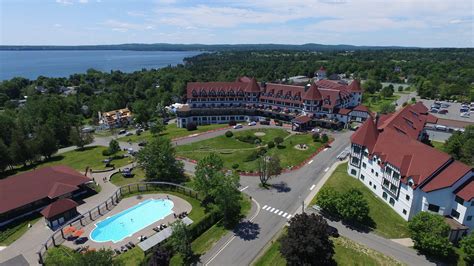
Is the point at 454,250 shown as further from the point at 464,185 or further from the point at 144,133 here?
the point at 144,133

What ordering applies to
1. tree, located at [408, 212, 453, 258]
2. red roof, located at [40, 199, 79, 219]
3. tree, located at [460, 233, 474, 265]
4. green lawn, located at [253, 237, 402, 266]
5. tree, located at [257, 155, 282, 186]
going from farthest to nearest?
tree, located at [257, 155, 282, 186]
red roof, located at [40, 199, 79, 219]
green lawn, located at [253, 237, 402, 266]
tree, located at [408, 212, 453, 258]
tree, located at [460, 233, 474, 265]

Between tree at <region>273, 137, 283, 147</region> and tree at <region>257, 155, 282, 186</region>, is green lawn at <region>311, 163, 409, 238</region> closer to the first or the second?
tree at <region>257, 155, 282, 186</region>

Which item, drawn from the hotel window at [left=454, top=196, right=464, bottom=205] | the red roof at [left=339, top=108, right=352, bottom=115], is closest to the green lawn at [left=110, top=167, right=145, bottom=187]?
the hotel window at [left=454, top=196, right=464, bottom=205]

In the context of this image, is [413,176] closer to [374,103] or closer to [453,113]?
[453,113]

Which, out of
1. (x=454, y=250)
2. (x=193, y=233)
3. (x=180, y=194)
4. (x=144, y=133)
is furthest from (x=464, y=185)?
(x=144, y=133)

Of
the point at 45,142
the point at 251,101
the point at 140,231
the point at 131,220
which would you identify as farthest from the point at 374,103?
the point at 45,142

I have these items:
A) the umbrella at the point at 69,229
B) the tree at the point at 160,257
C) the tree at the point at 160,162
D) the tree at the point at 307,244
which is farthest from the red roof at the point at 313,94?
the umbrella at the point at 69,229

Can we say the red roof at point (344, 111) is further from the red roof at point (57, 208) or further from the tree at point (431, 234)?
the red roof at point (57, 208)
